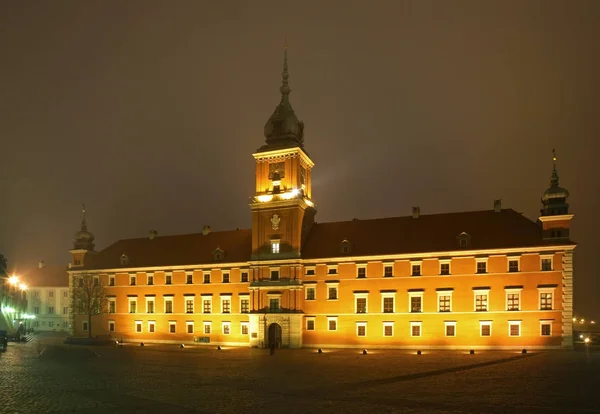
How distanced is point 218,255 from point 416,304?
23.7 meters

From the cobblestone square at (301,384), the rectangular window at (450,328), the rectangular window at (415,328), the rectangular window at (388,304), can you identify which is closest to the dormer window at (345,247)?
the rectangular window at (388,304)

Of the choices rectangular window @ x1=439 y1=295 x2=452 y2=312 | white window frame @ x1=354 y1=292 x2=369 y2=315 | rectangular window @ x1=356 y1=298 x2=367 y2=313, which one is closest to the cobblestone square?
rectangular window @ x1=439 y1=295 x2=452 y2=312

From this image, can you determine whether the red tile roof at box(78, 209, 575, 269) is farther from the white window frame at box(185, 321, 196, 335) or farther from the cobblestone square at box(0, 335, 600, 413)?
the cobblestone square at box(0, 335, 600, 413)

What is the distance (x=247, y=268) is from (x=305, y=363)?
23077 mm

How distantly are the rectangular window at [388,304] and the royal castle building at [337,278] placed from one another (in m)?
0.10

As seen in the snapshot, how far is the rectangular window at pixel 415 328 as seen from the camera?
5141 cm

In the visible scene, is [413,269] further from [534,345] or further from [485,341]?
[534,345]

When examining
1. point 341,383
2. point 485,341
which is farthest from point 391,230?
point 341,383

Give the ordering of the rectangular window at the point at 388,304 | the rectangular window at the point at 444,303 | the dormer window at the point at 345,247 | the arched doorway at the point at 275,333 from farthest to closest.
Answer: the dormer window at the point at 345,247, the arched doorway at the point at 275,333, the rectangular window at the point at 388,304, the rectangular window at the point at 444,303

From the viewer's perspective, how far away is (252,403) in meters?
20.3

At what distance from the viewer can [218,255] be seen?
61656 millimetres

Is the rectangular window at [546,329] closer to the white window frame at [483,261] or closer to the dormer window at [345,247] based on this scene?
the white window frame at [483,261]

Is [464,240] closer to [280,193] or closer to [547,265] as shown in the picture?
[547,265]

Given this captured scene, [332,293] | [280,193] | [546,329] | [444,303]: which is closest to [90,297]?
[280,193]
